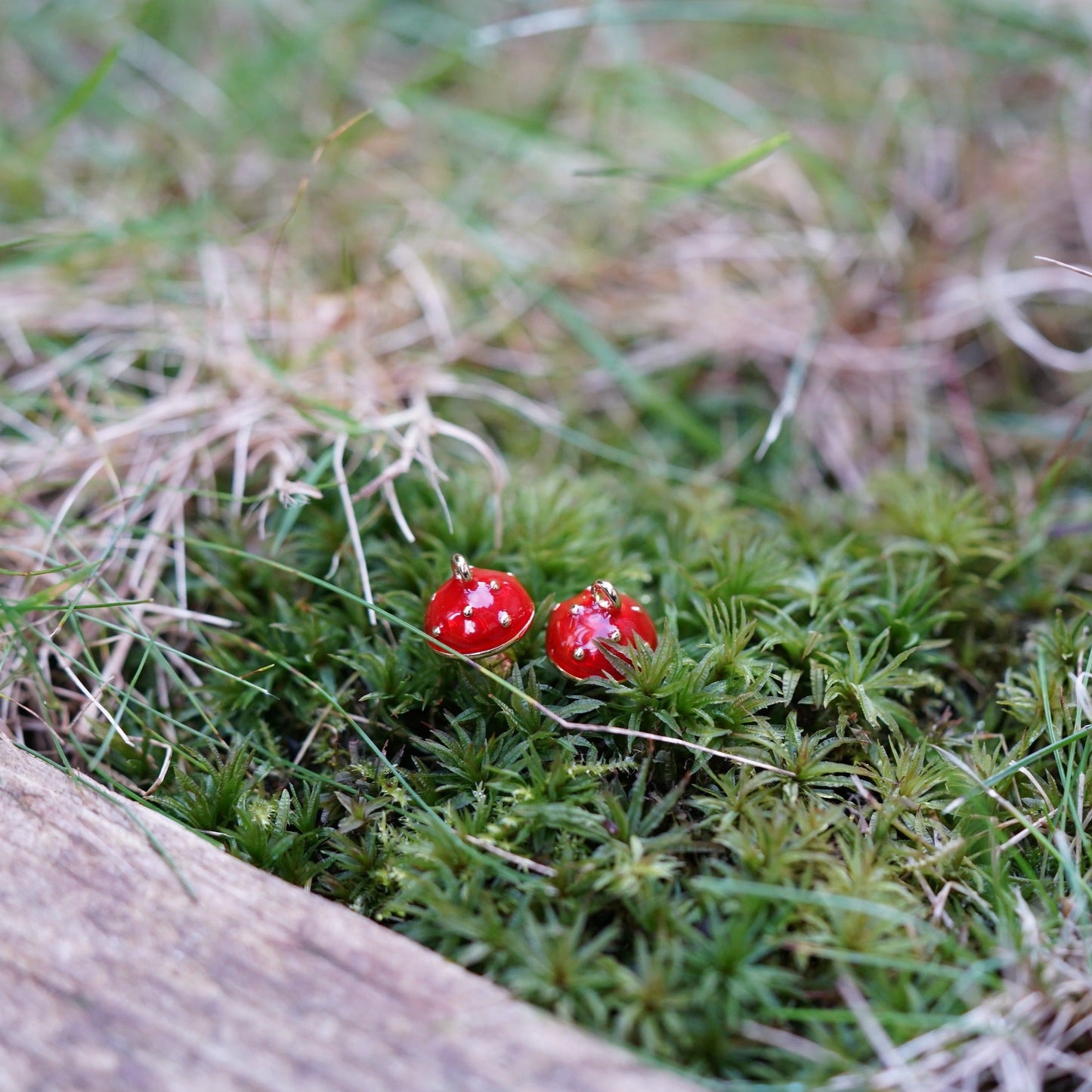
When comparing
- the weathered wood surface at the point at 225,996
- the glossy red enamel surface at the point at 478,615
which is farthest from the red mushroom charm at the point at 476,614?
the weathered wood surface at the point at 225,996

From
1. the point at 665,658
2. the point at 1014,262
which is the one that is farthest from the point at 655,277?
the point at 665,658

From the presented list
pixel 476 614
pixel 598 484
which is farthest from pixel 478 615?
pixel 598 484

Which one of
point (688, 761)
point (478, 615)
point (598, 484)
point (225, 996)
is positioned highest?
point (478, 615)

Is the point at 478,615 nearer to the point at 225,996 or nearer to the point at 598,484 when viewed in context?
the point at 225,996

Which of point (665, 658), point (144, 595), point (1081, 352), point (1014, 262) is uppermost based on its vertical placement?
point (1014, 262)

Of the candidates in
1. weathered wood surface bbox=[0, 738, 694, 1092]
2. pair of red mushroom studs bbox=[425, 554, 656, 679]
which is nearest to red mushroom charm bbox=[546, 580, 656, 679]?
pair of red mushroom studs bbox=[425, 554, 656, 679]

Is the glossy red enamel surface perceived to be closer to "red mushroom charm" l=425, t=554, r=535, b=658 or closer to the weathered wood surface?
"red mushroom charm" l=425, t=554, r=535, b=658

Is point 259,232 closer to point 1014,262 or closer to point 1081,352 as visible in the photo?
point 1014,262
